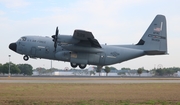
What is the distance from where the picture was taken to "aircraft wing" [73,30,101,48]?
33719mm

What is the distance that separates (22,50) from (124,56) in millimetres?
13311

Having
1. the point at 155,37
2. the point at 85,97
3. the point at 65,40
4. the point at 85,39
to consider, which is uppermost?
the point at 155,37

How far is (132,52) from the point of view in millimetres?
38375

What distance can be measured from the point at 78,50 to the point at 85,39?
1.88m

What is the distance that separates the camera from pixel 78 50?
36438mm

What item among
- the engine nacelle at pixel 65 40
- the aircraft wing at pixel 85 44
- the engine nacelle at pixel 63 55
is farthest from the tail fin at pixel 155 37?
the engine nacelle at pixel 63 55

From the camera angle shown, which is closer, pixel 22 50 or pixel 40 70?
pixel 22 50

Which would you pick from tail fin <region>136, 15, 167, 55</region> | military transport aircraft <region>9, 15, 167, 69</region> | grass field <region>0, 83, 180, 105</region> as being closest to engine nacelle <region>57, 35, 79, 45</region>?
military transport aircraft <region>9, 15, 167, 69</region>

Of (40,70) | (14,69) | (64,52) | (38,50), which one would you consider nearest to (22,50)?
(38,50)

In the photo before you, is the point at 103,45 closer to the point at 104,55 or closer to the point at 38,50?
the point at 104,55

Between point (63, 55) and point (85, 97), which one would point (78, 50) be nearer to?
point (63, 55)

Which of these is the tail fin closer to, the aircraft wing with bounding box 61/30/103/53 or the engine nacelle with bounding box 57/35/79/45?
the aircraft wing with bounding box 61/30/103/53

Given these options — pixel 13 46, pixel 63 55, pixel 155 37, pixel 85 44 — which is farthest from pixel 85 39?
pixel 155 37

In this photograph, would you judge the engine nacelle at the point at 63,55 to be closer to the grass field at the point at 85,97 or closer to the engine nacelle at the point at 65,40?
the engine nacelle at the point at 65,40
